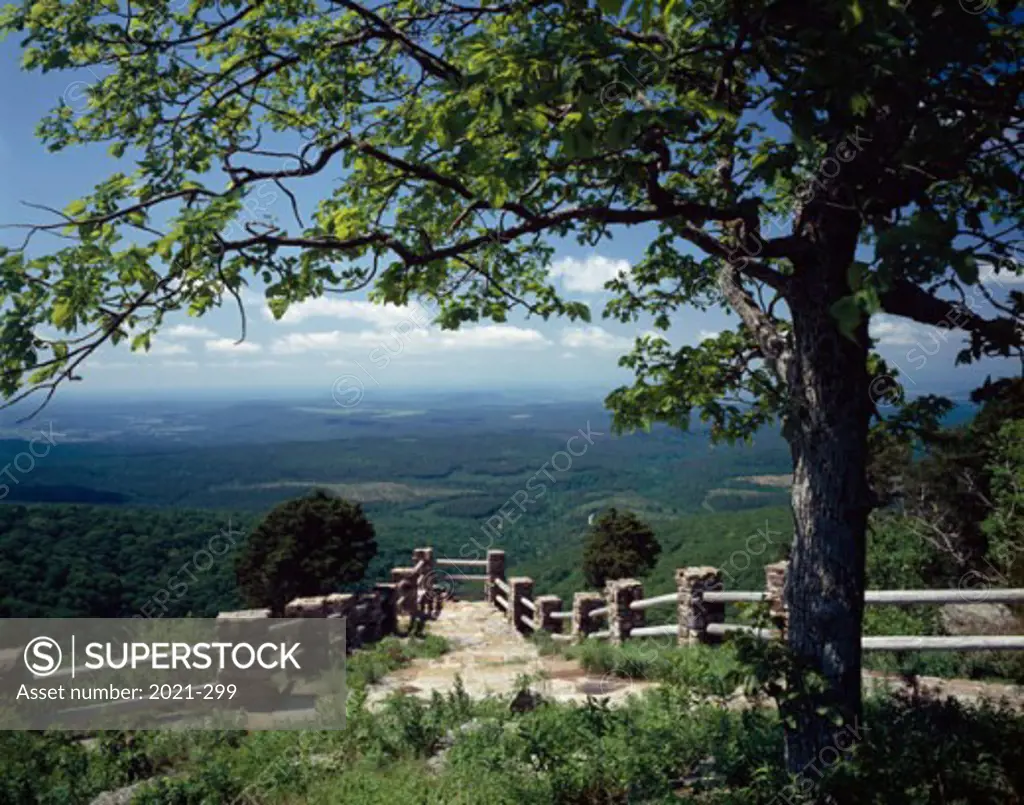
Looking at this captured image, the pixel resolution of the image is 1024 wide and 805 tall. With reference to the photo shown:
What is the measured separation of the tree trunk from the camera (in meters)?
4.88

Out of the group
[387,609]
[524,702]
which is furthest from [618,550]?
[524,702]

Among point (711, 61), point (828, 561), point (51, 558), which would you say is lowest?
point (51, 558)

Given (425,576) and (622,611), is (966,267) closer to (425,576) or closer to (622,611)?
(622,611)

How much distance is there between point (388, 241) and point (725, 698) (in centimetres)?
626

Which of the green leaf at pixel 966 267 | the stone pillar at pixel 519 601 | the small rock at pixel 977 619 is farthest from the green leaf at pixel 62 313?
the stone pillar at pixel 519 601

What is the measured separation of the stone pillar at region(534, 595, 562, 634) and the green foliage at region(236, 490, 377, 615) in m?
9.27

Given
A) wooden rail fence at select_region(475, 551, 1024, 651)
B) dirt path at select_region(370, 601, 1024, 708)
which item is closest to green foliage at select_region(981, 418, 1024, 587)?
wooden rail fence at select_region(475, 551, 1024, 651)

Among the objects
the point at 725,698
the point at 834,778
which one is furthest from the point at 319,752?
the point at 834,778

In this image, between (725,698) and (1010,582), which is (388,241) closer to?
(725,698)

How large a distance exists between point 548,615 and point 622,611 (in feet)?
13.7

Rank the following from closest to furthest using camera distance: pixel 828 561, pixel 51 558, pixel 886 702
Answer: pixel 828 561 → pixel 886 702 → pixel 51 558

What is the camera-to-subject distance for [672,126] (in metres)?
3.47

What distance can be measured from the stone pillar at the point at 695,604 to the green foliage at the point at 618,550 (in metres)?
15.4

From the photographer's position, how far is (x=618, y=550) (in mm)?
28297
